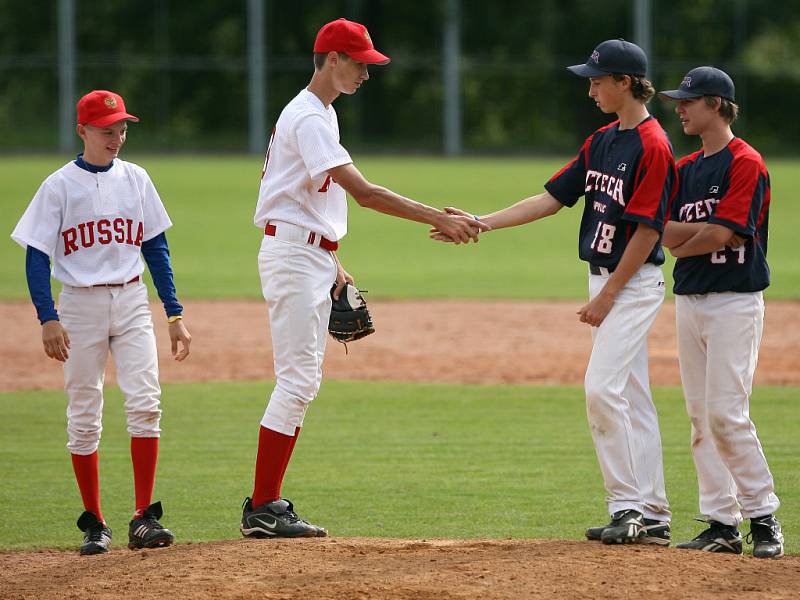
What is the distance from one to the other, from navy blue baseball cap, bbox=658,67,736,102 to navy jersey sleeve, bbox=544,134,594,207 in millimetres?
464

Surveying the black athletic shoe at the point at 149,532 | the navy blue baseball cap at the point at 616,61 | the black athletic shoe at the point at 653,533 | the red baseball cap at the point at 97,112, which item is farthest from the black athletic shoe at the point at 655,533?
the red baseball cap at the point at 97,112

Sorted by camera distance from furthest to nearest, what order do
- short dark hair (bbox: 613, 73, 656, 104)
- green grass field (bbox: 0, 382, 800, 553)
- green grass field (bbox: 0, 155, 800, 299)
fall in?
green grass field (bbox: 0, 155, 800, 299) < green grass field (bbox: 0, 382, 800, 553) < short dark hair (bbox: 613, 73, 656, 104)

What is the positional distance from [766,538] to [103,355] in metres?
3.10

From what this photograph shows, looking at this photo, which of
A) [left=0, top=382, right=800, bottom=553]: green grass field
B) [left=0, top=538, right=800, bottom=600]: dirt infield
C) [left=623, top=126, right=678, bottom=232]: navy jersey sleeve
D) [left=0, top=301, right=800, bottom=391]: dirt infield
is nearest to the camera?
[left=0, top=538, right=800, bottom=600]: dirt infield

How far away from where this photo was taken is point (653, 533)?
510cm

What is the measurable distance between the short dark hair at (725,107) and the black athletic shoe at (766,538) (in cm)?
179

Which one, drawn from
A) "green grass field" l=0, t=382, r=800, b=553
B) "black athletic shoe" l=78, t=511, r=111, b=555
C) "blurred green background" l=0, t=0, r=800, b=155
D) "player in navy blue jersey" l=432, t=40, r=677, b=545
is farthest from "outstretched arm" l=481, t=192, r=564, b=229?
"blurred green background" l=0, t=0, r=800, b=155

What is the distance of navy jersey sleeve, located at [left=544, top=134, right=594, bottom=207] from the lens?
544 centimetres

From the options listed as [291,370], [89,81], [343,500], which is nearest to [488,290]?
[343,500]

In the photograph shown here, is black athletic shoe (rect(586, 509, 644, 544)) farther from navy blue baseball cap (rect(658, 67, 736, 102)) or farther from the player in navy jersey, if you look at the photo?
navy blue baseball cap (rect(658, 67, 736, 102))

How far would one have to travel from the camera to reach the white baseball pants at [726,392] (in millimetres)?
5117

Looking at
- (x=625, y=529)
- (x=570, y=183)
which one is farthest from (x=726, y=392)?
(x=570, y=183)

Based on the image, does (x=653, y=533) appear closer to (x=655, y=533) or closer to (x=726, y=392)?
(x=655, y=533)

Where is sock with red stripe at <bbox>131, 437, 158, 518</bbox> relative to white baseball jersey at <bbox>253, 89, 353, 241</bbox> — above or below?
below
